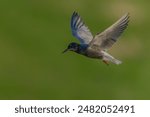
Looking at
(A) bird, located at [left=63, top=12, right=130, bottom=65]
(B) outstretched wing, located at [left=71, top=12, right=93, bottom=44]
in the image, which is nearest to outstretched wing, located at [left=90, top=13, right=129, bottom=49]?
(A) bird, located at [left=63, top=12, right=130, bottom=65]

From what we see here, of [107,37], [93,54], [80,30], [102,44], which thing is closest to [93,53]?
[93,54]

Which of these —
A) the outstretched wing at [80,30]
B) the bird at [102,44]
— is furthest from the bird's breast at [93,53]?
the outstretched wing at [80,30]

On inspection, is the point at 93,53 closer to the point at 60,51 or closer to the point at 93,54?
the point at 93,54

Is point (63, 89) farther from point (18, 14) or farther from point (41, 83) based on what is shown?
point (18, 14)

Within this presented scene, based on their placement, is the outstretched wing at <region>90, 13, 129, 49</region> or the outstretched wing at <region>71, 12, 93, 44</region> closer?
the outstretched wing at <region>90, 13, 129, 49</region>

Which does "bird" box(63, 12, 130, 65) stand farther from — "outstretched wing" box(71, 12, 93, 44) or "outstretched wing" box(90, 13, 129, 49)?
"outstretched wing" box(71, 12, 93, 44)

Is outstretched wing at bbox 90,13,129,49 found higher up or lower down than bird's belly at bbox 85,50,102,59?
higher up

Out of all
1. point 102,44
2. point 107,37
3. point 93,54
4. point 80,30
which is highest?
point 80,30

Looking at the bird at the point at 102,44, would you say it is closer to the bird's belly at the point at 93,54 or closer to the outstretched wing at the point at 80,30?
the bird's belly at the point at 93,54
